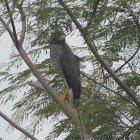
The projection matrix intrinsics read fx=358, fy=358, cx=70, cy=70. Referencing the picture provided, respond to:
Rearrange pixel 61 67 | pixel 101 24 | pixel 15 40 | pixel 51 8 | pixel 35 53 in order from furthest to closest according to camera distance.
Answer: pixel 61 67, pixel 35 53, pixel 15 40, pixel 101 24, pixel 51 8

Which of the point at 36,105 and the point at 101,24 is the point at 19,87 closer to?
the point at 36,105

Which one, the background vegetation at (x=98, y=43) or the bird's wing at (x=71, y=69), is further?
the bird's wing at (x=71, y=69)

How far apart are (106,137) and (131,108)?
53 cm

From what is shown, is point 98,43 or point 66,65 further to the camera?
point 66,65

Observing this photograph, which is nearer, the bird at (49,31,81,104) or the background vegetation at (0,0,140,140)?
the background vegetation at (0,0,140,140)

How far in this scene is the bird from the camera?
3.45 metres

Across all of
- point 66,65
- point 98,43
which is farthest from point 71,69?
point 98,43

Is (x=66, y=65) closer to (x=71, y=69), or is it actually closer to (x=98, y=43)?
(x=71, y=69)

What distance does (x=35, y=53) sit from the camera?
310 cm

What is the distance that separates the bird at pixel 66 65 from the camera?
11.3ft

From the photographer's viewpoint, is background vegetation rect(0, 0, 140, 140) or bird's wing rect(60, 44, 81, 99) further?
bird's wing rect(60, 44, 81, 99)

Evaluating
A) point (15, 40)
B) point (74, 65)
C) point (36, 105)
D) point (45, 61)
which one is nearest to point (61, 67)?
point (74, 65)

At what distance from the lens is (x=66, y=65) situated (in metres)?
3.83

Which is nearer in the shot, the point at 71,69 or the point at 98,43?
the point at 98,43
